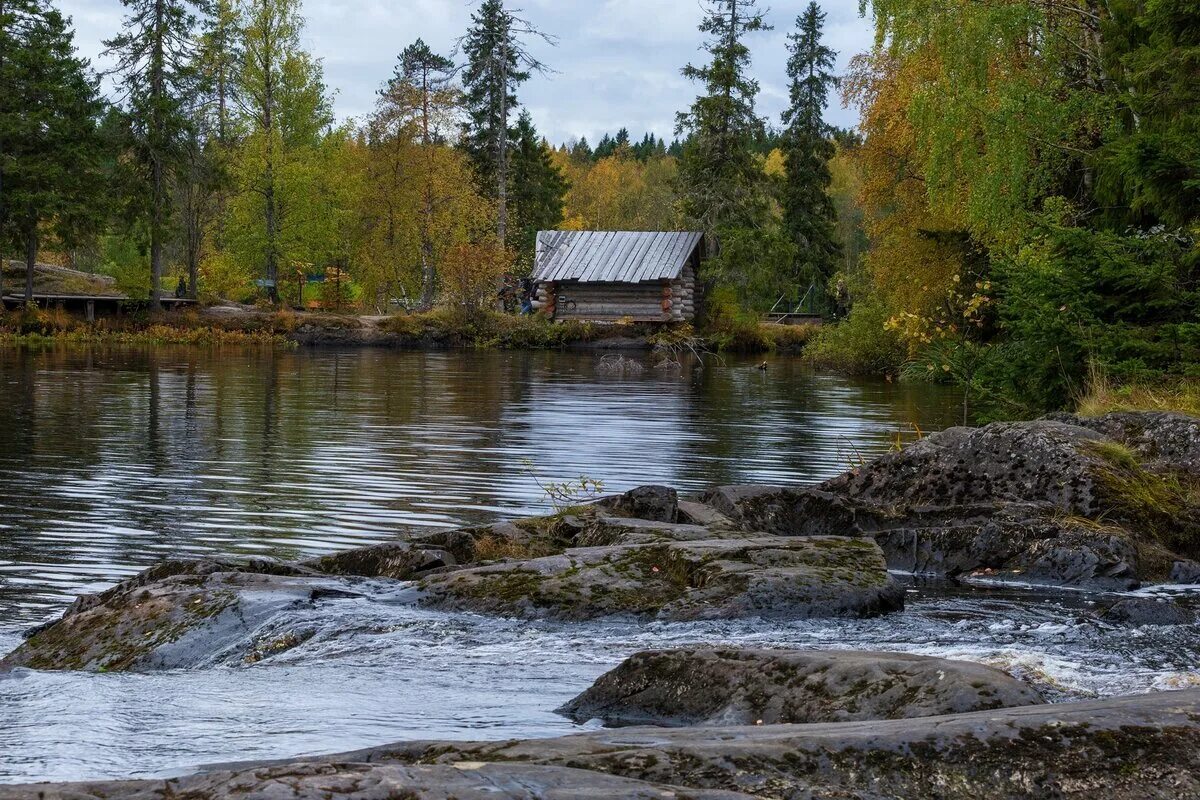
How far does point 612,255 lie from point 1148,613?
47.2 meters

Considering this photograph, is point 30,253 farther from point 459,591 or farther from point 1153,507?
point 1153,507

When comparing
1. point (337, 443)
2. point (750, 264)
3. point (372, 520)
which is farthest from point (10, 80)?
point (372, 520)

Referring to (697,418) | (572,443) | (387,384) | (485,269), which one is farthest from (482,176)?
(572,443)

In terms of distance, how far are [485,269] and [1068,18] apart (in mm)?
32966

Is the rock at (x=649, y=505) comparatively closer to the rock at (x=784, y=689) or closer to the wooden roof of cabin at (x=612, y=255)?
the rock at (x=784, y=689)

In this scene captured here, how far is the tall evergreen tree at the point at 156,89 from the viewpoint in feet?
161

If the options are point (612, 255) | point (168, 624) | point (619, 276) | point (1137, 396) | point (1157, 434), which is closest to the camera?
point (168, 624)

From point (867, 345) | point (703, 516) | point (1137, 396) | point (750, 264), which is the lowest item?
point (703, 516)

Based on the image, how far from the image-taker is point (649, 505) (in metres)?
10.7

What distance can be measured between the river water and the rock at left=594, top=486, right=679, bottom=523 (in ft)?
7.34

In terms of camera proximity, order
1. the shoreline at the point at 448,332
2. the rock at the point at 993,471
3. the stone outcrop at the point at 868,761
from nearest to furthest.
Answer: the stone outcrop at the point at 868,761 → the rock at the point at 993,471 → the shoreline at the point at 448,332

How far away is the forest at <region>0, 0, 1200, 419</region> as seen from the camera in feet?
53.0

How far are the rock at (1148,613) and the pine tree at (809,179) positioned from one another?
55837 millimetres

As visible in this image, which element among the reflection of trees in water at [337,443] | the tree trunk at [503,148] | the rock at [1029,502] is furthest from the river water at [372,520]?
the tree trunk at [503,148]
